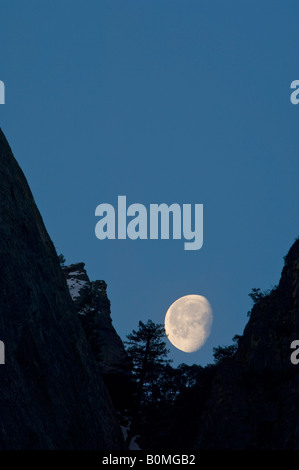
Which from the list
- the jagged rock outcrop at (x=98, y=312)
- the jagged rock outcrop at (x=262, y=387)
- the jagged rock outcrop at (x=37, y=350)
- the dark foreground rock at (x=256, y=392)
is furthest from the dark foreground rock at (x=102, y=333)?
the jagged rock outcrop at (x=37, y=350)

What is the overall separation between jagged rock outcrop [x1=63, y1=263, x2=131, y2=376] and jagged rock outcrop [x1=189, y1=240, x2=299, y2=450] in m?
16.7

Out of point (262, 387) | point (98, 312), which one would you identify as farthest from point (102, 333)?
point (262, 387)

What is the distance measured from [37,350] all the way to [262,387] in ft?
82.7

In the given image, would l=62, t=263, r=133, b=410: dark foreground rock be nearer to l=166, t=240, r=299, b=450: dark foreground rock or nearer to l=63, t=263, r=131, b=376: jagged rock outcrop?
l=63, t=263, r=131, b=376: jagged rock outcrop

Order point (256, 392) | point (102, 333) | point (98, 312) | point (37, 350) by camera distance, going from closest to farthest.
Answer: point (37, 350)
point (256, 392)
point (102, 333)
point (98, 312)

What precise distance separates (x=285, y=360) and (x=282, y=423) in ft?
21.1

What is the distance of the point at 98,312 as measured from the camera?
88.1 meters

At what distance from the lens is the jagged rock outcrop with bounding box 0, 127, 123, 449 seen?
2598 centimetres

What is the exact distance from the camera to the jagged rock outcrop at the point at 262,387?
4416 centimetres

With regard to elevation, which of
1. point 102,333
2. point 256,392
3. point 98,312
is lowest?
point 256,392

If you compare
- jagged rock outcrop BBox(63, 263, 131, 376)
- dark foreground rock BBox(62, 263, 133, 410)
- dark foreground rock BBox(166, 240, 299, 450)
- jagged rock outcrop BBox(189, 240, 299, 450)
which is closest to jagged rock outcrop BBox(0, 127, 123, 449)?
dark foreground rock BBox(166, 240, 299, 450)

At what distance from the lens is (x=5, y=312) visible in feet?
90.8

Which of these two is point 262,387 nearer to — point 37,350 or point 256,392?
point 256,392
